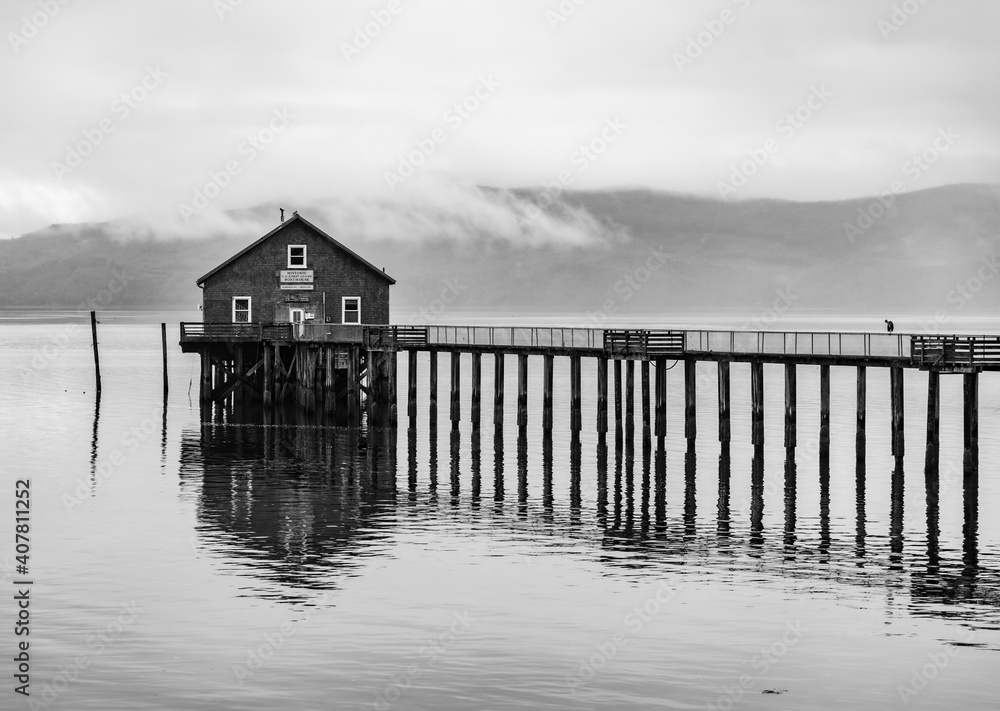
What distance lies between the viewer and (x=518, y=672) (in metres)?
24.4

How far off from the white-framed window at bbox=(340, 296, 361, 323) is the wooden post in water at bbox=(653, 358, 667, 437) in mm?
19466

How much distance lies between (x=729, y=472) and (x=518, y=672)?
25489 mm

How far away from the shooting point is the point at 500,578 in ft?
103

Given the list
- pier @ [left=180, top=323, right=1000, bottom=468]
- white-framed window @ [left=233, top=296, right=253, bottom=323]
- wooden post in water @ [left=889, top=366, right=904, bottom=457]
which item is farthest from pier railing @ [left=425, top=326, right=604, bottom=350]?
wooden post in water @ [left=889, top=366, right=904, bottom=457]

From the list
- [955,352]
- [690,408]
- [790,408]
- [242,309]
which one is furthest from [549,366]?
[242,309]

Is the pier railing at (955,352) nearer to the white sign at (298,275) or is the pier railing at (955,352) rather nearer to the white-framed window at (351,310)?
the white-framed window at (351,310)

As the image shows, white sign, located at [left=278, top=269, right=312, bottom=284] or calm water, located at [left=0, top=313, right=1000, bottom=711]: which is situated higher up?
white sign, located at [left=278, top=269, right=312, bottom=284]

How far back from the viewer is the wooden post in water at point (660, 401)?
5384 cm

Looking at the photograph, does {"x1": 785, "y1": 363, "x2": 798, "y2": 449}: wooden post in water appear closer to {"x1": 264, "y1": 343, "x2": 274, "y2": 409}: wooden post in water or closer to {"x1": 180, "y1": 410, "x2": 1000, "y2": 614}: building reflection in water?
{"x1": 180, "y1": 410, "x2": 1000, "y2": 614}: building reflection in water

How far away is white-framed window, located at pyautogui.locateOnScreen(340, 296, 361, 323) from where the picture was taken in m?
70.0

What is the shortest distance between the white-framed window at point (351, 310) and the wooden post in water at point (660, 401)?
19.5m

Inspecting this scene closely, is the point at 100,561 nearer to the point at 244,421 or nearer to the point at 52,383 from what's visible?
the point at 244,421

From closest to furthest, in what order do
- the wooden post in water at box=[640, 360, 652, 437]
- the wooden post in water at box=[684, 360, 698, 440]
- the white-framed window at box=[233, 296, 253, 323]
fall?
1. the wooden post in water at box=[684, 360, 698, 440]
2. the wooden post in water at box=[640, 360, 652, 437]
3. the white-framed window at box=[233, 296, 253, 323]

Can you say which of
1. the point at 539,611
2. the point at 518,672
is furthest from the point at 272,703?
the point at 539,611
